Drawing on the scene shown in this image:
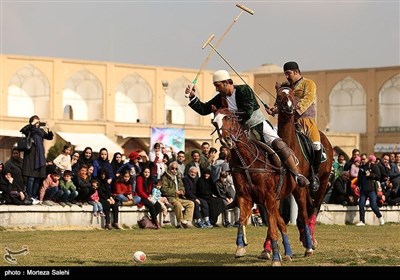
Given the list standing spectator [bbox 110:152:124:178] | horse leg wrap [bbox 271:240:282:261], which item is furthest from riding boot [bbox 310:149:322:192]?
standing spectator [bbox 110:152:124:178]

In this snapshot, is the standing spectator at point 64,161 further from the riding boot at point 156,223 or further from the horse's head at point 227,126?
the horse's head at point 227,126

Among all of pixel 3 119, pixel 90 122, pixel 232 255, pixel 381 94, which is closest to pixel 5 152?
pixel 3 119

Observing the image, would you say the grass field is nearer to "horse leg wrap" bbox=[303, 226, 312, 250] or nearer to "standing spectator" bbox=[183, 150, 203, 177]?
"horse leg wrap" bbox=[303, 226, 312, 250]

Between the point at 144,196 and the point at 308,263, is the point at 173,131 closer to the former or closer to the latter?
the point at 144,196

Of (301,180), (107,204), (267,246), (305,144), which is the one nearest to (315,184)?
(305,144)

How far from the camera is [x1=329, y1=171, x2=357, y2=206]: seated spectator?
91.5ft

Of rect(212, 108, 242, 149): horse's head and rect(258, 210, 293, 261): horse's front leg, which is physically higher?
rect(212, 108, 242, 149): horse's head

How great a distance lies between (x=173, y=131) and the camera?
60.8m

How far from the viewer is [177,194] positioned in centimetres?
2411

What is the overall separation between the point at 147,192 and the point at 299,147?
31.5ft

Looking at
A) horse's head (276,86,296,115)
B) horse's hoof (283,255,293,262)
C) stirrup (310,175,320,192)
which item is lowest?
horse's hoof (283,255,293,262)

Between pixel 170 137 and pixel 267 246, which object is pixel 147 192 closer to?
pixel 267 246

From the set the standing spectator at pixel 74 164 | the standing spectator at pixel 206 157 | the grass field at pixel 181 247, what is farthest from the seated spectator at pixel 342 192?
the standing spectator at pixel 74 164

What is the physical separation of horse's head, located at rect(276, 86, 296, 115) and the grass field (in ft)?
6.15
